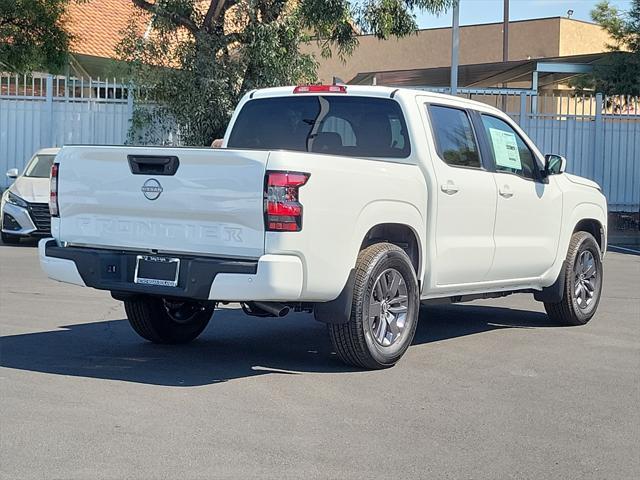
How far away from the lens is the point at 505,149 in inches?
349

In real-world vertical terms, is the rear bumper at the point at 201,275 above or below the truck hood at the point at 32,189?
below

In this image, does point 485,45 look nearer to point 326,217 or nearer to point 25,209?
point 25,209

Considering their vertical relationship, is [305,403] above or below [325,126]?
below

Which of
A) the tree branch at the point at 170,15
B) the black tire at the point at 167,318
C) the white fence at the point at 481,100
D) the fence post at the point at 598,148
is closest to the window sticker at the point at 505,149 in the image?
the black tire at the point at 167,318

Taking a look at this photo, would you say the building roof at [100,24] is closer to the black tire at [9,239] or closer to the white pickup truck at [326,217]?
the black tire at [9,239]

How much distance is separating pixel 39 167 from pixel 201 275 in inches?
449

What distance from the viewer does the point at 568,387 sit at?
23.2ft

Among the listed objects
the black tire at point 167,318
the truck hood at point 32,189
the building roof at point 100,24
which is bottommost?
the black tire at point 167,318

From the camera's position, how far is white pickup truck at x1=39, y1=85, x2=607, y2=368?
21.3 ft

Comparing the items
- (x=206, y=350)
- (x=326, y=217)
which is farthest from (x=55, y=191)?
(x=326, y=217)

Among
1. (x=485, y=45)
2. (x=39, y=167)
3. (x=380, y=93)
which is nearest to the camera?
(x=380, y=93)

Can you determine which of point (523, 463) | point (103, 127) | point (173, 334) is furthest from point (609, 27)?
point (523, 463)

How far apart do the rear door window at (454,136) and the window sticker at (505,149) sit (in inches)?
13.1

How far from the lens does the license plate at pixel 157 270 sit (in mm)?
6719
